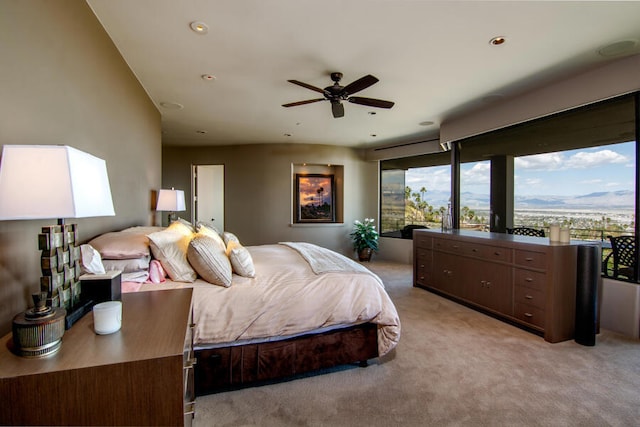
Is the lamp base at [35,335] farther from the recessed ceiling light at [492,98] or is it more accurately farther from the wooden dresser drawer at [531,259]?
the recessed ceiling light at [492,98]

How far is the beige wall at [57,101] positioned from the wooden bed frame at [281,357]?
104cm

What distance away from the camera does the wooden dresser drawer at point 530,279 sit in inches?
113

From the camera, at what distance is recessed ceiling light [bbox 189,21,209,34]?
2.34 meters

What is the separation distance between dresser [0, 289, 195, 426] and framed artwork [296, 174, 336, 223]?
5.94 meters

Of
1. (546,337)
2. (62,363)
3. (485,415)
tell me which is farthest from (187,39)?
(546,337)

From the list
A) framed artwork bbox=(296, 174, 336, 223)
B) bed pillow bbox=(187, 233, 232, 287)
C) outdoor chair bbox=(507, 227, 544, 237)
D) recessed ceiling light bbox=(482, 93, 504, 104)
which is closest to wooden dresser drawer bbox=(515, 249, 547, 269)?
outdoor chair bbox=(507, 227, 544, 237)

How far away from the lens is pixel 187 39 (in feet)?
8.39

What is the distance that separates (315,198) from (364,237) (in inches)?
56.6

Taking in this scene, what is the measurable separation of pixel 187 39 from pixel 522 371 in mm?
3715

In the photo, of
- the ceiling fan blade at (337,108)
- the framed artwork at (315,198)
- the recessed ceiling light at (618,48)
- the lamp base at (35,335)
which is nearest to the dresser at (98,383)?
the lamp base at (35,335)

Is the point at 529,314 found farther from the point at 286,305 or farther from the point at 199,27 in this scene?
the point at 199,27

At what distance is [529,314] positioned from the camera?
3.00m

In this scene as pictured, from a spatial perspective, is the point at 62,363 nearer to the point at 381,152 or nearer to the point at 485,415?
the point at 485,415

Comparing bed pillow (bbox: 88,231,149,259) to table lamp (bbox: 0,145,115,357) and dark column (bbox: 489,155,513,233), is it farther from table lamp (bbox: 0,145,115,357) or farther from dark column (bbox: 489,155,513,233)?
dark column (bbox: 489,155,513,233)
